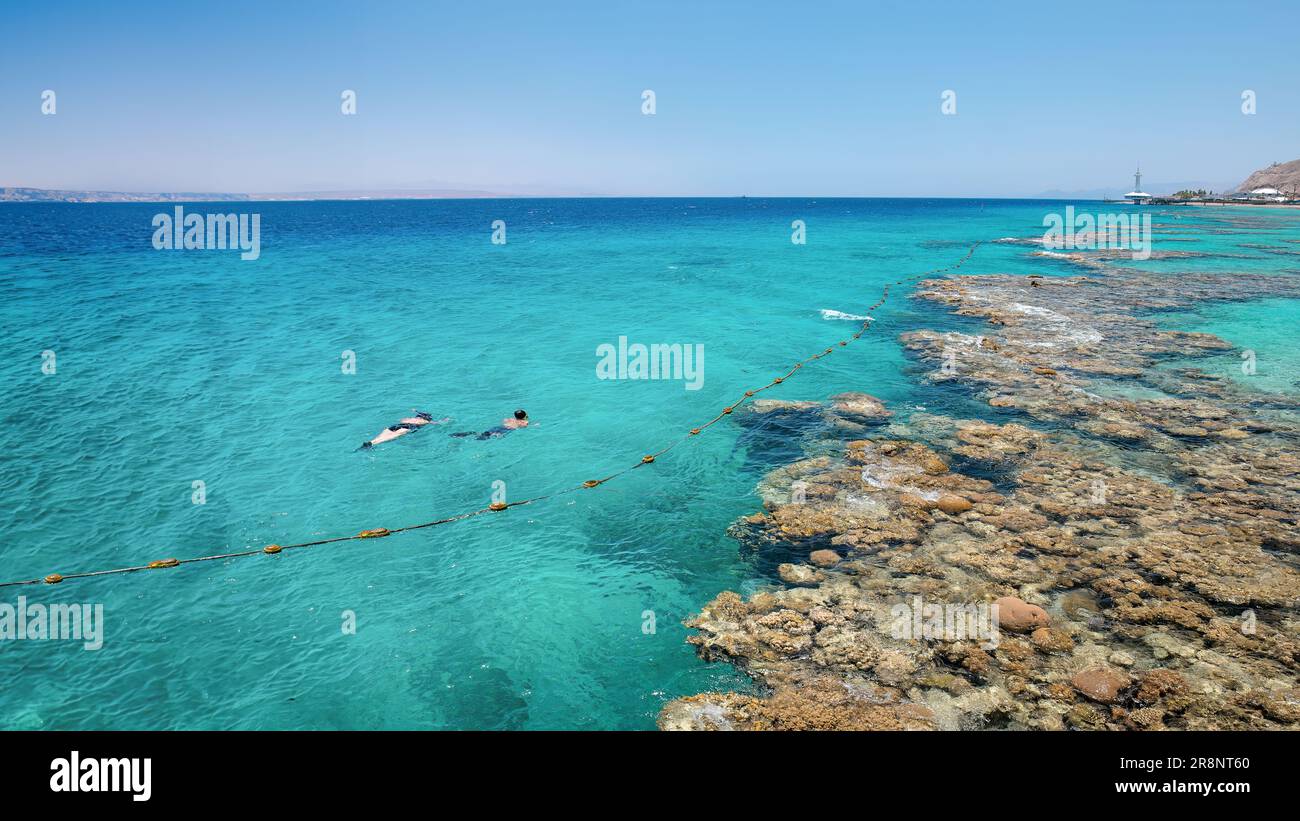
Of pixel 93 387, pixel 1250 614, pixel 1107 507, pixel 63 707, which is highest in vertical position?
pixel 93 387

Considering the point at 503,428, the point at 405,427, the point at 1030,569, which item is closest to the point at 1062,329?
the point at 1030,569

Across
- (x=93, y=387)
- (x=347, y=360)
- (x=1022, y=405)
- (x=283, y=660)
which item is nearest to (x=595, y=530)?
(x=283, y=660)

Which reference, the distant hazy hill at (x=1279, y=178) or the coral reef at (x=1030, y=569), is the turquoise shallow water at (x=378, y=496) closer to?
the coral reef at (x=1030, y=569)

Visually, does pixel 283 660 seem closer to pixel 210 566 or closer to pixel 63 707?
pixel 63 707

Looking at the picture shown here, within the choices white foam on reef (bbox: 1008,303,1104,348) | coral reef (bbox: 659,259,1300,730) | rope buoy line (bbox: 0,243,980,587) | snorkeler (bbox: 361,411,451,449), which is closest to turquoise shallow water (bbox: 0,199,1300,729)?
rope buoy line (bbox: 0,243,980,587)

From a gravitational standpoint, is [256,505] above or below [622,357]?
below

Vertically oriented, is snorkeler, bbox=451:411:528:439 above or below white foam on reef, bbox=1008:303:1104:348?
below

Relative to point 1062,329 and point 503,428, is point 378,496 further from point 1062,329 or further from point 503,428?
point 1062,329

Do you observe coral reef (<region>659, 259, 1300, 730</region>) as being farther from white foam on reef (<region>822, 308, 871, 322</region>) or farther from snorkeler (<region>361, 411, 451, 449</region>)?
white foam on reef (<region>822, 308, 871, 322</region>)
